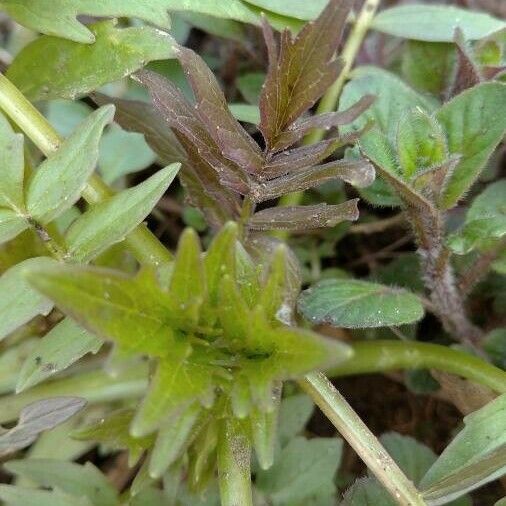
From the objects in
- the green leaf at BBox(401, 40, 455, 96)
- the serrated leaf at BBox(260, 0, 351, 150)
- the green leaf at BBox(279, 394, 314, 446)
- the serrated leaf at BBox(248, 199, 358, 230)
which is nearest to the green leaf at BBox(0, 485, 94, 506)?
the green leaf at BBox(279, 394, 314, 446)

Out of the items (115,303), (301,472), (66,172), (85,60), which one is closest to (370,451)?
(301,472)

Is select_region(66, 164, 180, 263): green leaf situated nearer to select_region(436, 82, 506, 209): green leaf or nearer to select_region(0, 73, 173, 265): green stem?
select_region(0, 73, 173, 265): green stem

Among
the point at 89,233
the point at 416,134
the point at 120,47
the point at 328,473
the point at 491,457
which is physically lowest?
the point at 328,473

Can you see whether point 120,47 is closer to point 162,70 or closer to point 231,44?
point 162,70

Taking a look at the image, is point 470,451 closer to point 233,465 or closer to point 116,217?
point 233,465

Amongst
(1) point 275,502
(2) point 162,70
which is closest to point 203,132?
(2) point 162,70

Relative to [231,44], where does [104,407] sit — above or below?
below

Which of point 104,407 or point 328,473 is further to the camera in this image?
point 104,407
